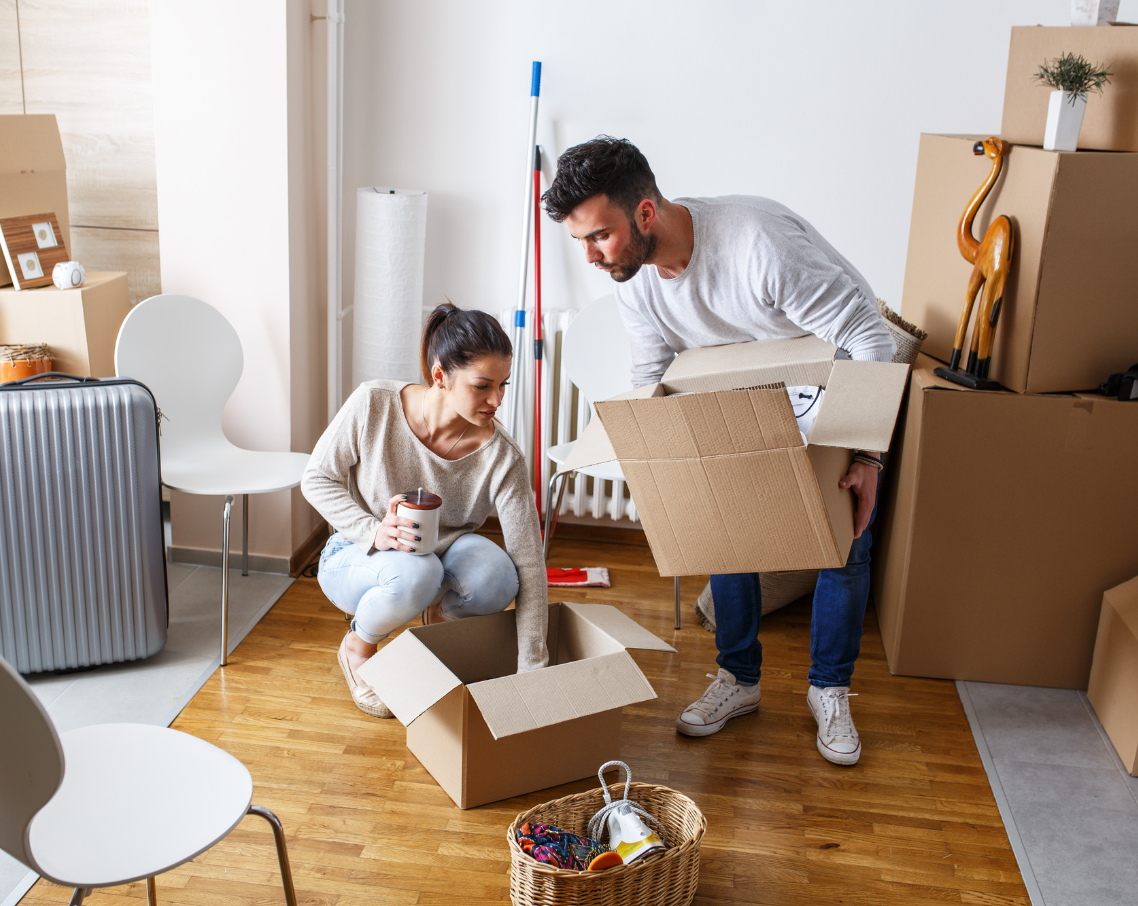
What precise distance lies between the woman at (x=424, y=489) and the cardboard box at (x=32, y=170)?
1.21 meters

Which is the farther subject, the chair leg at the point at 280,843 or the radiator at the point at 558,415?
the radiator at the point at 558,415

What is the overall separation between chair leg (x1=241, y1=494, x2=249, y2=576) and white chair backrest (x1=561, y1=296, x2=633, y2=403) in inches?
37.8

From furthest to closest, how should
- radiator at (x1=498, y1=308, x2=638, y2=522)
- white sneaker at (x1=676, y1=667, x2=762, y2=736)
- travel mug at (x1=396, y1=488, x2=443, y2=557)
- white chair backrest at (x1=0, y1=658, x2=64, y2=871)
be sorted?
radiator at (x1=498, y1=308, x2=638, y2=522) → white sneaker at (x1=676, y1=667, x2=762, y2=736) → travel mug at (x1=396, y1=488, x2=443, y2=557) → white chair backrest at (x1=0, y1=658, x2=64, y2=871)

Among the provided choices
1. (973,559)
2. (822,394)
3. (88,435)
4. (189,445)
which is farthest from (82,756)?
(973,559)

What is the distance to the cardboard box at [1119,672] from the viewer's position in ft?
6.75

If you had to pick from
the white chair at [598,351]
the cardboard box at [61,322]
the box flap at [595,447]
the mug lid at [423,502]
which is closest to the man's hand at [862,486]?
the box flap at [595,447]

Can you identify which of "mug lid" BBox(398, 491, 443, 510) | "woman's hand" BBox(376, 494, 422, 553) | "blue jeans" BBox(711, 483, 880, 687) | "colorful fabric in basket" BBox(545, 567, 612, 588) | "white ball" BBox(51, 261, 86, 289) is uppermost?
"white ball" BBox(51, 261, 86, 289)

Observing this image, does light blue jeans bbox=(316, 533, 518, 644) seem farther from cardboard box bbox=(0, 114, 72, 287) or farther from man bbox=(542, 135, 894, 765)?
cardboard box bbox=(0, 114, 72, 287)

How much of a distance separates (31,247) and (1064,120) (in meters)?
2.47

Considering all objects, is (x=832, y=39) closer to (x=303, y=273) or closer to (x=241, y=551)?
(x=303, y=273)

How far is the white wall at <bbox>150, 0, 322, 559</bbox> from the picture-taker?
250 cm

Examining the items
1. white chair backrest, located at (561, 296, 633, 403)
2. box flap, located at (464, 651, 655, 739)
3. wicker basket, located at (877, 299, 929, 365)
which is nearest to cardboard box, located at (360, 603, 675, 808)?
box flap, located at (464, 651, 655, 739)

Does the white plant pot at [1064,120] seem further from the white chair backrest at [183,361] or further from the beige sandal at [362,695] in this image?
the white chair backrest at [183,361]

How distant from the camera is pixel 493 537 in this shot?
316cm
